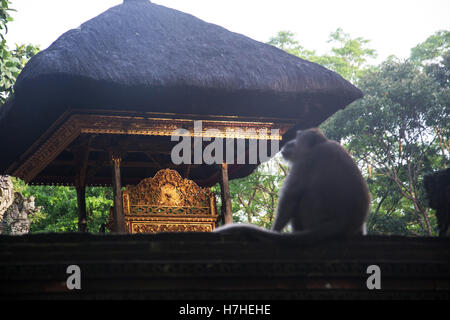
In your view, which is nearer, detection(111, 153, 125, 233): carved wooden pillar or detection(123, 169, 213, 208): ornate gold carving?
detection(111, 153, 125, 233): carved wooden pillar

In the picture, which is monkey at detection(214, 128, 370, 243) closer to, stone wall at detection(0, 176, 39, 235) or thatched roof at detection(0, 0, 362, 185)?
thatched roof at detection(0, 0, 362, 185)

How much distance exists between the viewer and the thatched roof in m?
8.92

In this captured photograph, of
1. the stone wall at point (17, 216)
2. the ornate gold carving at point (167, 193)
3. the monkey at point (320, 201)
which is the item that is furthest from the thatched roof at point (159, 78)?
the stone wall at point (17, 216)

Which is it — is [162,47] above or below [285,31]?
below

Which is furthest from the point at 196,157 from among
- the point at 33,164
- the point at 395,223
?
the point at 395,223

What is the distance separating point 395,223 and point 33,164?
39.9ft

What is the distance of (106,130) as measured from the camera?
379 inches

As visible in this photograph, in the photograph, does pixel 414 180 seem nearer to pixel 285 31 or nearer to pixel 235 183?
pixel 235 183

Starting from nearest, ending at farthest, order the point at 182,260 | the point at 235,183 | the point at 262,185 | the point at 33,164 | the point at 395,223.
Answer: the point at 182,260
the point at 33,164
the point at 395,223
the point at 235,183
the point at 262,185

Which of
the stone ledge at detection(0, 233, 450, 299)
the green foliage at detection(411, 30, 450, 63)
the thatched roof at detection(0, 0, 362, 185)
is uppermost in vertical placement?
the green foliage at detection(411, 30, 450, 63)

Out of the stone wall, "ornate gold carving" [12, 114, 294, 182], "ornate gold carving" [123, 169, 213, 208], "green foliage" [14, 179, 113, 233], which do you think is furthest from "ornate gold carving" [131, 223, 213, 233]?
"green foliage" [14, 179, 113, 233]

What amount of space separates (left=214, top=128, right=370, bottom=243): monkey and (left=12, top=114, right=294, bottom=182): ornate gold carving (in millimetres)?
5632

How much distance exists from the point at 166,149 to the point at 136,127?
6.41 ft

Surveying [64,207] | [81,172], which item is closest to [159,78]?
[81,172]
